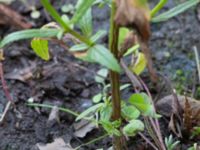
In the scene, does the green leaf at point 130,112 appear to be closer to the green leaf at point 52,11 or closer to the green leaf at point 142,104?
the green leaf at point 142,104

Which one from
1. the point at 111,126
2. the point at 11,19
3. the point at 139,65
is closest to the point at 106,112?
the point at 111,126

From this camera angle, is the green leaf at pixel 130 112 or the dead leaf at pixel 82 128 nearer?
the green leaf at pixel 130 112

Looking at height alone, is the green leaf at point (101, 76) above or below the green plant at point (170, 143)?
above

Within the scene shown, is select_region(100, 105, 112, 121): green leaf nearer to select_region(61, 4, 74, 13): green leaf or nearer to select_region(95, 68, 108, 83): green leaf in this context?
select_region(95, 68, 108, 83): green leaf

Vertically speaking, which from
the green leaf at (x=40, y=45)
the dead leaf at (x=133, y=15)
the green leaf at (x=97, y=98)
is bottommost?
the green leaf at (x=97, y=98)

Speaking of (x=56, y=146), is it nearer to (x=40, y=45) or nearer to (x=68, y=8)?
(x=40, y=45)

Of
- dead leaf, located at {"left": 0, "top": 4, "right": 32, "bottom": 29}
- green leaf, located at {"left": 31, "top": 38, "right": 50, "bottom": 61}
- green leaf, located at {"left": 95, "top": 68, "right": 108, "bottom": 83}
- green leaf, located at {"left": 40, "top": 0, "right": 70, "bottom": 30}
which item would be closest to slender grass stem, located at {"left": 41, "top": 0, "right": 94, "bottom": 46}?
green leaf, located at {"left": 40, "top": 0, "right": 70, "bottom": 30}

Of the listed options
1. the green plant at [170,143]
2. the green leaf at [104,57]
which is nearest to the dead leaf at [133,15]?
the green leaf at [104,57]
